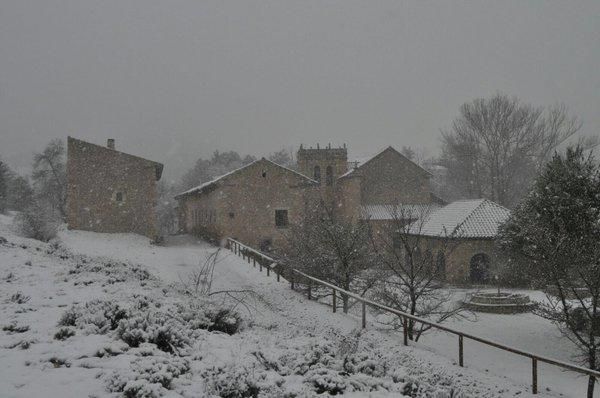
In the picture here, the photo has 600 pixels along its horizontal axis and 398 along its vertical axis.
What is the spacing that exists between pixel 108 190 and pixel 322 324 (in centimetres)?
2395

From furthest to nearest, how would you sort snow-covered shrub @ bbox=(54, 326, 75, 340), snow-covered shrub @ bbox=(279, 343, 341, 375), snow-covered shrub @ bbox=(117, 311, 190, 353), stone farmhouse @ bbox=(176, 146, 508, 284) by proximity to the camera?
stone farmhouse @ bbox=(176, 146, 508, 284), snow-covered shrub @ bbox=(117, 311, 190, 353), snow-covered shrub @ bbox=(54, 326, 75, 340), snow-covered shrub @ bbox=(279, 343, 341, 375)

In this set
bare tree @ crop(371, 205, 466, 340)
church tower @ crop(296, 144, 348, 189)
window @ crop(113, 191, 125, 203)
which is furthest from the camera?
church tower @ crop(296, 144, 348, 189)

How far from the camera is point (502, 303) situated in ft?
66.1

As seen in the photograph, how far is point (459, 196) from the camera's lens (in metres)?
57.3

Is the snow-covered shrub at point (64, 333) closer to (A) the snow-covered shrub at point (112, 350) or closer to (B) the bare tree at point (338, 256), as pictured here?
(A) the snow-covered shrub at point (112, 350)

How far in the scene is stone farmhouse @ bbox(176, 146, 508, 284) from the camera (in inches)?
1030

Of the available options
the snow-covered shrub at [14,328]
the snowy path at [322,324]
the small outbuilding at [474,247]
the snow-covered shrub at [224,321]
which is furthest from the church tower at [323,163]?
the snow-covered shrub at [14,328]

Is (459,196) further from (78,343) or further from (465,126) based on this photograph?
(78,343)

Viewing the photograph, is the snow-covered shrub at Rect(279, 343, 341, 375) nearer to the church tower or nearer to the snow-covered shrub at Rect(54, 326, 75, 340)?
the snow-covered shrub at Rect(54, 326, 75, 340)

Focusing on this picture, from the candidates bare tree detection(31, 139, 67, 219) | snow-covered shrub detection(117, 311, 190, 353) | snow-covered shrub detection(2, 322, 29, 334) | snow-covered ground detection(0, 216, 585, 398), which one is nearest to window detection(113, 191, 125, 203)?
bare tree detection(31, 139, 67, 219)

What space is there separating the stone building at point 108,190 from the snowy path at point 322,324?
16.8ft

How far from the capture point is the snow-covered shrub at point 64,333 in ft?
20.5

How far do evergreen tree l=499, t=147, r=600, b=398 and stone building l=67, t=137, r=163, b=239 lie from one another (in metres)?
24.4

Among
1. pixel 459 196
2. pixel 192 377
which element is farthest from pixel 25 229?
pixel 459 196
